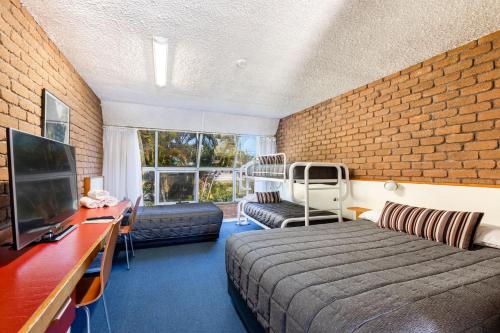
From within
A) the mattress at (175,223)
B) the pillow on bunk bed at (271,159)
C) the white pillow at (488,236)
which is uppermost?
the pillow on bunk bed at (271,159)

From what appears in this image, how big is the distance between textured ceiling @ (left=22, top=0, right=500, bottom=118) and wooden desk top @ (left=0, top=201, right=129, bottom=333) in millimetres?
1663

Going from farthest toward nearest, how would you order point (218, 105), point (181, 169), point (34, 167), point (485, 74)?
1. point (181, 169)
2. point (218, 105)
3. point (485, 74)
4. point (34, 167)

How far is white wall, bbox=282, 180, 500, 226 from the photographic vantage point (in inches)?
77.7

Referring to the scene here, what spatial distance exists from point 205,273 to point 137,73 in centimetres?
256

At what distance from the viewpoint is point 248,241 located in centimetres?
189

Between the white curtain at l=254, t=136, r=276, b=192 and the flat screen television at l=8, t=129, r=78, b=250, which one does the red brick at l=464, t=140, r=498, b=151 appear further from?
the white curtain at l=254, t=136, r=276, b=192

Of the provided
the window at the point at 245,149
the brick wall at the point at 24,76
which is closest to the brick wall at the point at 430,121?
the window at the point at 245,149

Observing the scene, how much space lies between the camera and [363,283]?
1215mm

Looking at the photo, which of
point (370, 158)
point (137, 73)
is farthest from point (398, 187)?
point (137, 73)

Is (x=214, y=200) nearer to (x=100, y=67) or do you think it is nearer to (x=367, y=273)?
(x=100, y=67)

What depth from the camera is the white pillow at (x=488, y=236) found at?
1751 millimetres

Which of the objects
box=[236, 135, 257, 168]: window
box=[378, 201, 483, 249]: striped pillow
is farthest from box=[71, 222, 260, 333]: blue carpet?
box=[236, 135, 257, 168]: window

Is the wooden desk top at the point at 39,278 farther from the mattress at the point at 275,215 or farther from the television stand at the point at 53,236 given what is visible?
the mattress at the point at 275,215

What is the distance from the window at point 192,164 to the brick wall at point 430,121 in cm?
254
